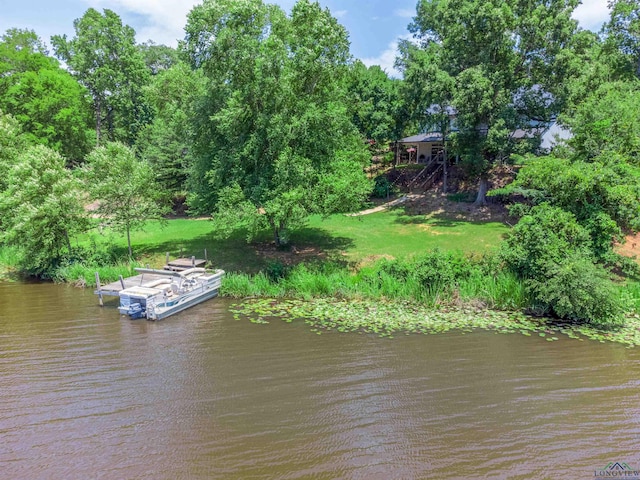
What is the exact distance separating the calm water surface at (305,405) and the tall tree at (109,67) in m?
34.6

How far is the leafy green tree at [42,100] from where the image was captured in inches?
1283

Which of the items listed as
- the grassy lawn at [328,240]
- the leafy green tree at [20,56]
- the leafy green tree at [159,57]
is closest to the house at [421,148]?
the grassy lawn at [328,240]

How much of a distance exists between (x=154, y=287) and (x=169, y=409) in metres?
7.27

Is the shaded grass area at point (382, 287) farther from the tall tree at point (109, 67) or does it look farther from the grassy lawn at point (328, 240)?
the tall tree at point (109, 67)

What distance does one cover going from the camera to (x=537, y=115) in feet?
84.8

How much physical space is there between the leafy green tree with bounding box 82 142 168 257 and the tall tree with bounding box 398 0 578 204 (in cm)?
1838

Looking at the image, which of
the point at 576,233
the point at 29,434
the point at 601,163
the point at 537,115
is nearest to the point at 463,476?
the point at 29,434

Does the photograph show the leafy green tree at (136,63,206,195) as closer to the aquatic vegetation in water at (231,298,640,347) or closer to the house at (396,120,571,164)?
the aquatic vegetation in water at (231,298,640,347)

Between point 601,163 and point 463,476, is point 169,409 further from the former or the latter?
point 601,163

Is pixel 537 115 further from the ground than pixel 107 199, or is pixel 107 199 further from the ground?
pixel 537 115

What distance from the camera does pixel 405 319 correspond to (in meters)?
13.3

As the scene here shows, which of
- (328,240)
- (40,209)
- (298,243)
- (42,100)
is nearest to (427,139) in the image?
(328,240)

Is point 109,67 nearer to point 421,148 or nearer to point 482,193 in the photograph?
point 421,148

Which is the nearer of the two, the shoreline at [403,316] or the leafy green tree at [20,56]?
the shoreline at [403,316]
